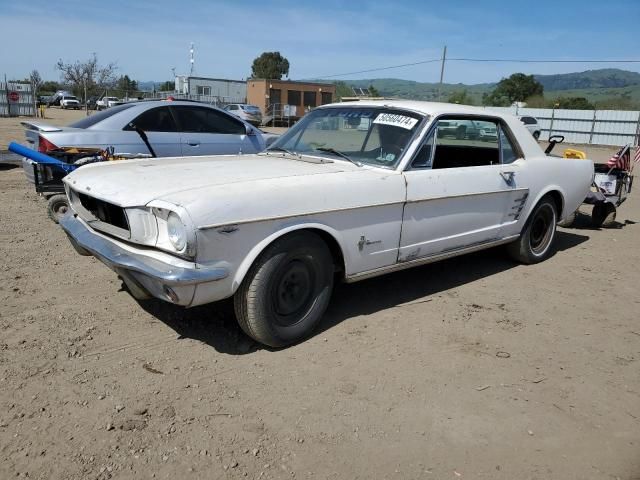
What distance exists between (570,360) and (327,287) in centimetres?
173

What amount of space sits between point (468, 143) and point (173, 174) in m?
2.86

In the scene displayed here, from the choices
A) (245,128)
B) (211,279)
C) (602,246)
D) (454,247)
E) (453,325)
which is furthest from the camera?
(245,128)

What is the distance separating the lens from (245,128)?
25.5ft

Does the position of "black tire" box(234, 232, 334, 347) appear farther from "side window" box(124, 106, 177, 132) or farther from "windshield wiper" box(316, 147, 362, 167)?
"side window" box(124, 106, 177, 132)

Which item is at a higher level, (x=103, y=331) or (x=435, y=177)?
(x=435, y=177)

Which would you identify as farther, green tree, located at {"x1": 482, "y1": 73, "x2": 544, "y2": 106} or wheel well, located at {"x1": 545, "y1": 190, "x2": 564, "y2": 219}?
green tree, located at {"x1": 482, "y1": 73, "x2": 544, "y2": 106}

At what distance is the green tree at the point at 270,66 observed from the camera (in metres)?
91.2

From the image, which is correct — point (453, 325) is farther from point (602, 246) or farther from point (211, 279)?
point (602, 246)

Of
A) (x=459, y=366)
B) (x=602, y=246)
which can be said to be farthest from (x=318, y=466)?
(x=602, y=246)

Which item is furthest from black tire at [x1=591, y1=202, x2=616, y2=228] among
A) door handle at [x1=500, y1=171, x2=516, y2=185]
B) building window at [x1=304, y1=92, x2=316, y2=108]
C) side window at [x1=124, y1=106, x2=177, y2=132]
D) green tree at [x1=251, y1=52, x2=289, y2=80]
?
green tree at [x1=251, y1=52, x2=289, y2=80]

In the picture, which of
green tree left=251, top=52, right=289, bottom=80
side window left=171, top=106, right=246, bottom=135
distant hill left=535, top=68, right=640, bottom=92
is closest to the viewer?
side window left=171, top=106, right=246, bottom=135

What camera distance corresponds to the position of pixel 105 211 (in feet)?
11.4

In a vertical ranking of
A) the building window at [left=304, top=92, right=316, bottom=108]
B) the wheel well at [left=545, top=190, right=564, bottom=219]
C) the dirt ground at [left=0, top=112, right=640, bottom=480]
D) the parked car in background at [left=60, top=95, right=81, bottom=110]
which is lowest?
the dirt ground at [left=0, top=112, right=640, bottom=480]

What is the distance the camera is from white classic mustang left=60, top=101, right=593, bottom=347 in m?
2.98
